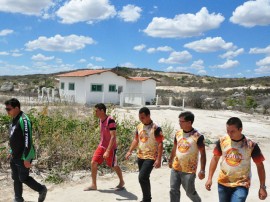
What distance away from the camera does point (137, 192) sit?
6660 mm

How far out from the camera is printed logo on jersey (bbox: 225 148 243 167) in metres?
4.19

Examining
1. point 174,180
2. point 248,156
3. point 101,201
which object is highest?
point 248,156

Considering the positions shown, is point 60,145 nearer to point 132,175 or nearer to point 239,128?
point 132,175

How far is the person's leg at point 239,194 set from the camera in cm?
407

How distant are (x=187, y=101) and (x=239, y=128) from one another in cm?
2977

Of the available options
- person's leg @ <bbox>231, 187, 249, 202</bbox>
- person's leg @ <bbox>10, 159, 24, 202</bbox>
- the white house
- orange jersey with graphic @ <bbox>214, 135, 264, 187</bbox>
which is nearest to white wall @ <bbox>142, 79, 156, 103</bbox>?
the white house

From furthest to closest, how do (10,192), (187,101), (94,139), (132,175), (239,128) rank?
(187,101)
(94,139)
(132,175)
(10,192)
(239,128)

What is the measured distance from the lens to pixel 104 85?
103 feet

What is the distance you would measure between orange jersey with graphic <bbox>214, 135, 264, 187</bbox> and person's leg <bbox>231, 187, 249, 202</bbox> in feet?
0.15

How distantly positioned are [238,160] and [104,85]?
27.5 metres

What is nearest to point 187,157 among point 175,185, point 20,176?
point 175,185

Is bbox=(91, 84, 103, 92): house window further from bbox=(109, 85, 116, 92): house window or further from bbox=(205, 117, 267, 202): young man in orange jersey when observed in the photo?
bbox=(205, 117, 267, 202): young man in orange jersey

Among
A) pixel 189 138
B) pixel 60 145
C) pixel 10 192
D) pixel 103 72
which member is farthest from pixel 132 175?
pixel 103 72

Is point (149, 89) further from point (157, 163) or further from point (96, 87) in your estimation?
point (157, 163)
